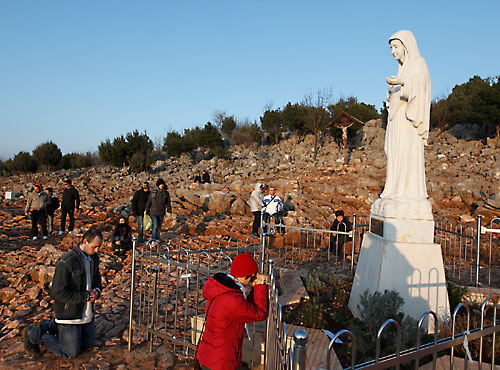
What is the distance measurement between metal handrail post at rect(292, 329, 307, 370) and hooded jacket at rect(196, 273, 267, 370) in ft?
3.16

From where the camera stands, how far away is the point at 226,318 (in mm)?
2492

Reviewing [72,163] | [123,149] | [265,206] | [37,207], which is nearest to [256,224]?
[265,206]

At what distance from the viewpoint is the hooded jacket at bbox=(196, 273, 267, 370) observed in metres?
2.45

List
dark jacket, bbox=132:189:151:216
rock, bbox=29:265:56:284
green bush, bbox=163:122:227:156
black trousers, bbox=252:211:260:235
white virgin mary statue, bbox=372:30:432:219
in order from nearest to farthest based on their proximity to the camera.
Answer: white virgin mary statue, bbox=372:30:432:219, rock, bbox=29:265:56:284, dark jacket, bbox=132:189:151:216, black trousers, bbox=252:211:260:235, green bush, bbox=163:122:227:156

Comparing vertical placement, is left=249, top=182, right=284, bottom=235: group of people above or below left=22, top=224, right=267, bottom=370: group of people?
above

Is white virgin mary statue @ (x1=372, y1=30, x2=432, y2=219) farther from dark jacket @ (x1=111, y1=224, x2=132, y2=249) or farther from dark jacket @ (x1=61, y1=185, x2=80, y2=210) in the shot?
dark jacket @ (x1=61, y1=185, x2=80, y2=210)

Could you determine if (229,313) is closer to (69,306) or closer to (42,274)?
(69,306)

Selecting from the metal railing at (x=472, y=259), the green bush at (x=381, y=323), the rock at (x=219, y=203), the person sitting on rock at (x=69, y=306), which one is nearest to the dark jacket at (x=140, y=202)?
the rock at (x=219, y=203)

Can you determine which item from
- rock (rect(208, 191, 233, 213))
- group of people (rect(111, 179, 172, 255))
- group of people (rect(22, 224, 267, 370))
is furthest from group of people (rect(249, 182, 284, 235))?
group of people (rect(22, 224, 267, 370))

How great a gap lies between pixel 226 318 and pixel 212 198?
12564 millimetres

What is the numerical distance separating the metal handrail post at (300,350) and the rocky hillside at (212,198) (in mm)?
2826

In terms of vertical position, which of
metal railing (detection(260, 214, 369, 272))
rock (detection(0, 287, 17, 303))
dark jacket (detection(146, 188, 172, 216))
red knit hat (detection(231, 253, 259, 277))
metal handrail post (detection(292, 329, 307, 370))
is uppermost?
dark jacket (detection(146, 188, 172, 216))

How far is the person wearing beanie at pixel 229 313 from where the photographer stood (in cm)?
245

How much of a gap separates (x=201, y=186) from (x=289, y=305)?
521 inches
